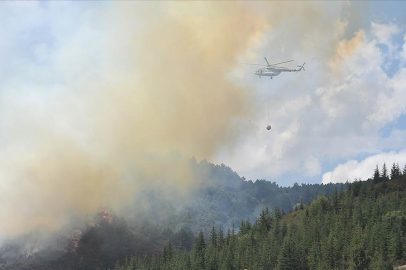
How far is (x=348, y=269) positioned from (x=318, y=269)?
33.9 feet

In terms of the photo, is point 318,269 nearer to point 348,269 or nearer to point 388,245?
point 348,269

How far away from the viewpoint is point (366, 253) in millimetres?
199375

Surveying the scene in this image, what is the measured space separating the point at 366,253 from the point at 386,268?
55.4 ft

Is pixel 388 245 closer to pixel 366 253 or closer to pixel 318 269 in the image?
pixel 366 253

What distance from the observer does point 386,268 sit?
599 feet

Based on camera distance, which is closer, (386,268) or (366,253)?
(386,268)

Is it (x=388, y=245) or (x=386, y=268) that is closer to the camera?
(x=386, y=268)

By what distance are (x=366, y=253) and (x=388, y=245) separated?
830 cm

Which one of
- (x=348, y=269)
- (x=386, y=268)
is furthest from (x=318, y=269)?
(x=386, y=268)

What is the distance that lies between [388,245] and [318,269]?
26.9 metres

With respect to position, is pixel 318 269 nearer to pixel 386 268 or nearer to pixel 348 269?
pixel 348 269

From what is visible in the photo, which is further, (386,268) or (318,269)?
(318,269)

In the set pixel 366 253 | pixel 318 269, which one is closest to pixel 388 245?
pixel 366 253

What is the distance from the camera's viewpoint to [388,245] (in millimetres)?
198625
